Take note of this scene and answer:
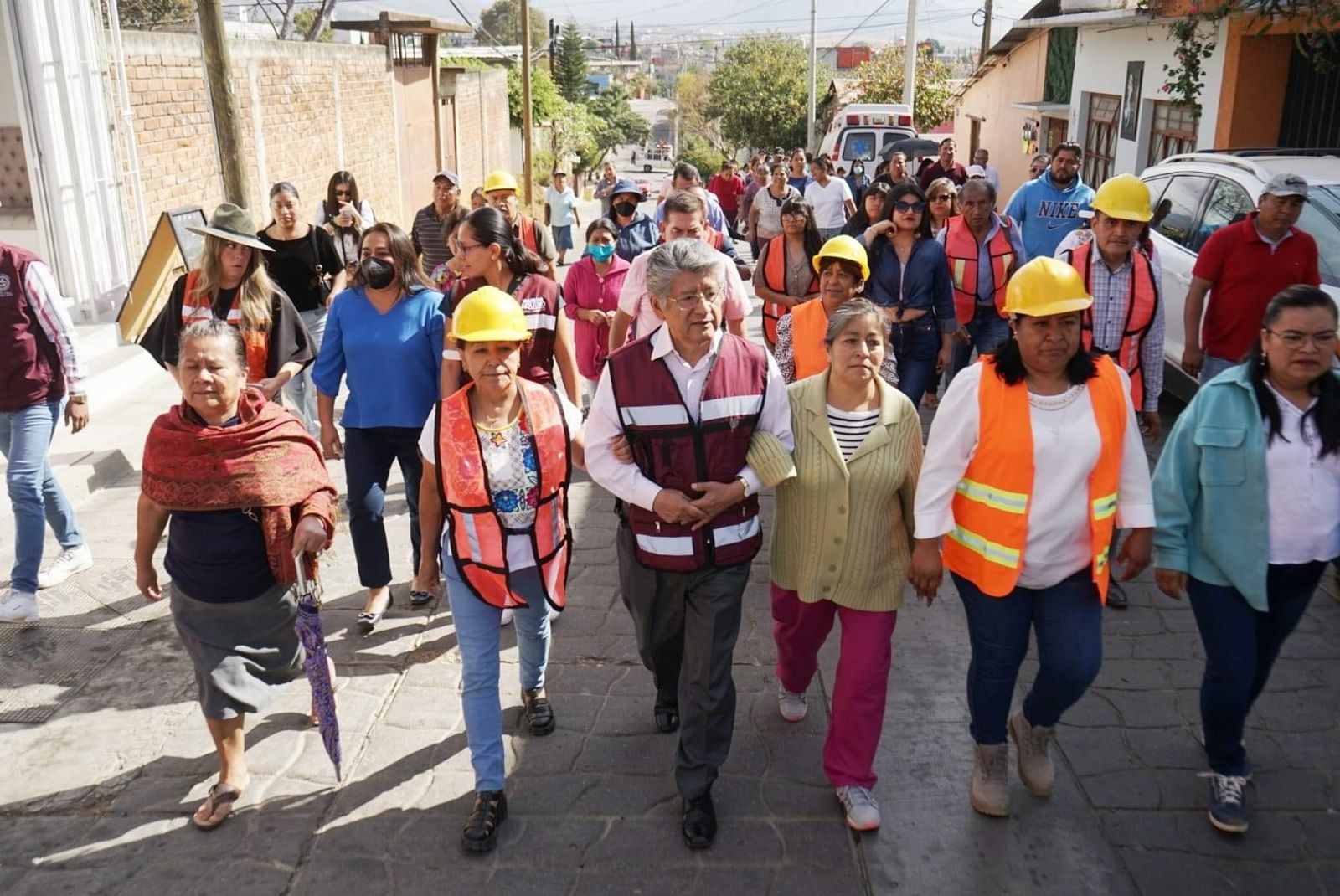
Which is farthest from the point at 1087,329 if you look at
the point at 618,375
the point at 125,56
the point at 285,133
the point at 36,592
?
the point at 285,133

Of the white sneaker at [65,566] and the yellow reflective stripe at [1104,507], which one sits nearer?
the yellow reflective stripe at [1104,507]

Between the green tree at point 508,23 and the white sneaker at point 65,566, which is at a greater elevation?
the green tree at point 508,23

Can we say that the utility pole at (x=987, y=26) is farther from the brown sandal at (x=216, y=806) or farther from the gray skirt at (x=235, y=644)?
the brown sandal at (x=216, y=806)

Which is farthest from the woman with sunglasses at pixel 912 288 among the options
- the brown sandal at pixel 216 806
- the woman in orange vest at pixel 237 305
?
the brown sandal at pixel 216 806

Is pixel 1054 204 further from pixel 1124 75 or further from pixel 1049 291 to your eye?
pixel 1124 75

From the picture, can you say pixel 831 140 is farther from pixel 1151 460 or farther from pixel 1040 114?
pixel 1151 460

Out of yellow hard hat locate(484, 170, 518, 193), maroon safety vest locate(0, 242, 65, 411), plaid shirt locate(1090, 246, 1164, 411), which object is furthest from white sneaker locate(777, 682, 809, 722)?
yellow hard hat locate(484, 170, 518, 193)

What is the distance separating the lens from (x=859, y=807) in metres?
3.87

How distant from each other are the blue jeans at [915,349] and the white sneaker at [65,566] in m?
4.39

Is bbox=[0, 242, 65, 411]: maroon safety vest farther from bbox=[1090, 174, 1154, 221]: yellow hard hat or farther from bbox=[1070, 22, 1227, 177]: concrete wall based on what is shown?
bbox=[1070, 22, 1227, 177]: concrete wall

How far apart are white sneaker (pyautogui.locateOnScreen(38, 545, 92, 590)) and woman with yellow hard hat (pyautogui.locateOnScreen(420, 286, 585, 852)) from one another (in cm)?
285

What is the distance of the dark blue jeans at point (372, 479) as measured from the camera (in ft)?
17.3

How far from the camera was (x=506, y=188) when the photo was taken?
794 centimetres

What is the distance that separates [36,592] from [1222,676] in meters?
5.16
